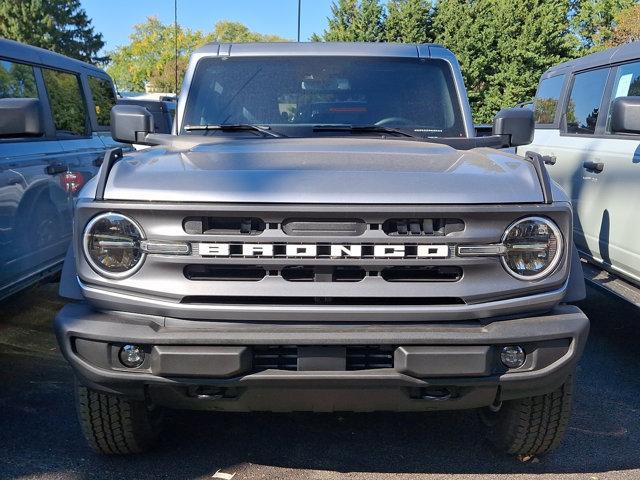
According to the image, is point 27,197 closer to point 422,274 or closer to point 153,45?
point 422,274

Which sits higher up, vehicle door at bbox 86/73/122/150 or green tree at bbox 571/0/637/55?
green tree at bbox 571/0/637/55

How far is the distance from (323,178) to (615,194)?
2.81m

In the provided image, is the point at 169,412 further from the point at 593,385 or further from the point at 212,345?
the point at 593,385

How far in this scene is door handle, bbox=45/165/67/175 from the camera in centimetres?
502

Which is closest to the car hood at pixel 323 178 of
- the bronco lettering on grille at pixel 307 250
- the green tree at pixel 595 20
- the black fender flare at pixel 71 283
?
the bronco lettering on grille at pixel 307 250

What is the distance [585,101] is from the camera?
594cm

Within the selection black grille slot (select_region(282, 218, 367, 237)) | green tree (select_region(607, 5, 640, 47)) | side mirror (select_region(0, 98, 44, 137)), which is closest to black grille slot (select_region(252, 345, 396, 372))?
black grille slot (select_region(282, 218, 367, 237))

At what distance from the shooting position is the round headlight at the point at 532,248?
2715 millimetres

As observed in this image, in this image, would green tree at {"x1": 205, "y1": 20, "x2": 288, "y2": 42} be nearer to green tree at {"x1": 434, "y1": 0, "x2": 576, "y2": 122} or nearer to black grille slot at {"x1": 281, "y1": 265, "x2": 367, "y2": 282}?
green tree at {"x1": 434, "y1": 0, "x2": 576, "y2": 122}

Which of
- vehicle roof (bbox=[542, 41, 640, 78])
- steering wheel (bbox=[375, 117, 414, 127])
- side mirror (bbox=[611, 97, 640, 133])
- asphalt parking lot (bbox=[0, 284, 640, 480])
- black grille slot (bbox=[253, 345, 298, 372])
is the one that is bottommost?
asphalt parking lot (bbox=[0, 284, 640, 480])

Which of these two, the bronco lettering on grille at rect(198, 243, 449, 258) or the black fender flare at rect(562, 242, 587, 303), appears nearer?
the bronco lettering on grille at rect(198, 243, 449, 258)

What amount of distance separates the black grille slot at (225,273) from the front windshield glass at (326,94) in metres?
1.49

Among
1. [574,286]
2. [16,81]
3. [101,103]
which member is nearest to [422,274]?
[574,286]

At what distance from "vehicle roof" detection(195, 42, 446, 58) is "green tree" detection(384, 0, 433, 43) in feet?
98.2
